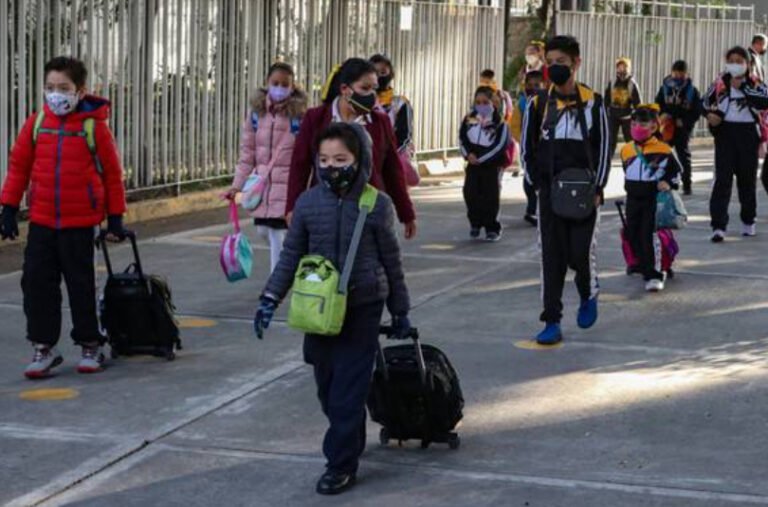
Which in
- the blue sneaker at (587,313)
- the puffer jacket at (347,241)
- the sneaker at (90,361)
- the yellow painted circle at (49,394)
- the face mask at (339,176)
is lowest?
the yellow painted circle at (49,394)

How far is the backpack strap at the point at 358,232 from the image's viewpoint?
6.75m

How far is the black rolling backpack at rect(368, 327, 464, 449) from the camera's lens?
7.33 metres

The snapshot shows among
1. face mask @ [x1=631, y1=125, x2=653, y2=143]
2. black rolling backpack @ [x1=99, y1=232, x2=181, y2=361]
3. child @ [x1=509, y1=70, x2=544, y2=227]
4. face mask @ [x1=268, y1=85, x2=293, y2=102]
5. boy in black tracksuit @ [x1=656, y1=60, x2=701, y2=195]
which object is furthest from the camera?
boy in black tracksuit @ [x1=656, y1=60, x2=701, y2=195]

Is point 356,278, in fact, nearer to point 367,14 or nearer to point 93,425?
point 93,425

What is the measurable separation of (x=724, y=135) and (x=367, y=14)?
24.9 ft

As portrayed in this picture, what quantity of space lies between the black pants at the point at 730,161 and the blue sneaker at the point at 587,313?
513cm

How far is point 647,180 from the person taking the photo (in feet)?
40.3

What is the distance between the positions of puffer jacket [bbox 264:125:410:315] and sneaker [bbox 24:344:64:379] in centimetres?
251

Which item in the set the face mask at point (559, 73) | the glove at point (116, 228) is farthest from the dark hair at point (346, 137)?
the face mask at point (559, 73)

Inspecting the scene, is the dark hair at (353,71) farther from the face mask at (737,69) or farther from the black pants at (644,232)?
the face mask at (737,69)

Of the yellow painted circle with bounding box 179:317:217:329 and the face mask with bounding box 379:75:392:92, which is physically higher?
the face mask with bounding box 379:75:392:92

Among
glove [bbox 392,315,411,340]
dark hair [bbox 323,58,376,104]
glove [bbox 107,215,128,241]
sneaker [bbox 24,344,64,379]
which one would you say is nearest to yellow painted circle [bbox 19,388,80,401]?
sneaker [bbox 24,344,64,379]

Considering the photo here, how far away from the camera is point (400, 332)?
6.96 meters

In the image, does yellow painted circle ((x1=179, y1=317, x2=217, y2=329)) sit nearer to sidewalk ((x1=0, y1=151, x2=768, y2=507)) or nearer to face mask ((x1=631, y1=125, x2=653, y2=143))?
sidewalk ((x1=0, y1=151, x2=768, y2=507))
